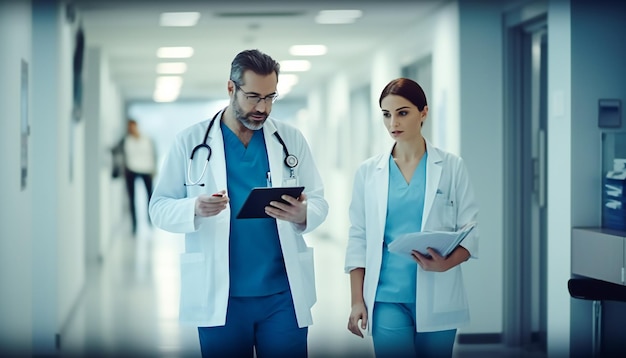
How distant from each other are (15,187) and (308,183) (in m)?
1.70

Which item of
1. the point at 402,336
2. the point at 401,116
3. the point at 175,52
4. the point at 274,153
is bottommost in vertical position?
the point at 402,336

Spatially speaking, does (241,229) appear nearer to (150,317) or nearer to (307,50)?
(150,317)

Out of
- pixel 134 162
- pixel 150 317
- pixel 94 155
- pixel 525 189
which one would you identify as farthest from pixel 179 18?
pixel 134 162

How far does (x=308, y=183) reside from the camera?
284 cm

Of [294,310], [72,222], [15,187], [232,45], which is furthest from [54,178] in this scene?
[232,45]

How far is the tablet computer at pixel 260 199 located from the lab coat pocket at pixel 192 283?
24 centimetres

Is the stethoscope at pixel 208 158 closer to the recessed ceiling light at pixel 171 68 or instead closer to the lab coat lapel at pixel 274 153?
the lab coat lapel at pixel 274 153

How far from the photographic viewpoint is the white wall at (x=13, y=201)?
12.1ft

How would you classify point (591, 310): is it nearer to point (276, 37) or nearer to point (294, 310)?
point (294, 310)

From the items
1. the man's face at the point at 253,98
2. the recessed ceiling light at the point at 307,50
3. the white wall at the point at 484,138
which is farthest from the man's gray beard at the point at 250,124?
the recessed ceiling light at the point at 307,50

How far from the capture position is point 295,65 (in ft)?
37.3

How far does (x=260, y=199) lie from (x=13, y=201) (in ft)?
5.85

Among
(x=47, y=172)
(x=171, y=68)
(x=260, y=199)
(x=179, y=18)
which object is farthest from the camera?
(x=171, y=68)

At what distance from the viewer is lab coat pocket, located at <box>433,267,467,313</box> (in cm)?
268
